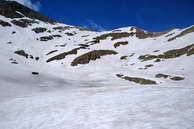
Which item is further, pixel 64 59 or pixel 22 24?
pixel 22 24

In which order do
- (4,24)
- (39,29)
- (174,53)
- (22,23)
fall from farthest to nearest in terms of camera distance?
(22,23), (39,29), (4,24), (174,53)

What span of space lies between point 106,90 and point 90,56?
37357mm

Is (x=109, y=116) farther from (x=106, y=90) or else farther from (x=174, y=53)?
(x=174, y=53)

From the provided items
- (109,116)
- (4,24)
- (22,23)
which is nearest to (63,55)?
(109,116)

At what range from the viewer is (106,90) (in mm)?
16656

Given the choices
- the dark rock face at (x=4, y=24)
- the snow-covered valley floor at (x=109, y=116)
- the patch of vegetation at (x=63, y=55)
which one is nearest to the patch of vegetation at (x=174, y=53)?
the patch of vegetation at (x=63, y=55)

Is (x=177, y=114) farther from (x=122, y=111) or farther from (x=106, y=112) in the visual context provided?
(x=106, y=112)

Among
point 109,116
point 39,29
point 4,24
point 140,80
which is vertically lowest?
point 109,116

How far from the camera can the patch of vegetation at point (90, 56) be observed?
51.0 meters

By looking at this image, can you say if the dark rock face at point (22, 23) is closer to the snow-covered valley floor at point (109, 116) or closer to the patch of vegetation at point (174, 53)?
the patch of vegetation at point (174, 53)

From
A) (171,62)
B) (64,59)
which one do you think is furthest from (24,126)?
(64,59)

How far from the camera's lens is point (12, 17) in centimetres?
12038

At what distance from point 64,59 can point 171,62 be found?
101 ft

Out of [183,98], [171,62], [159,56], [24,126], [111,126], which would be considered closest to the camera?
[111,126]
